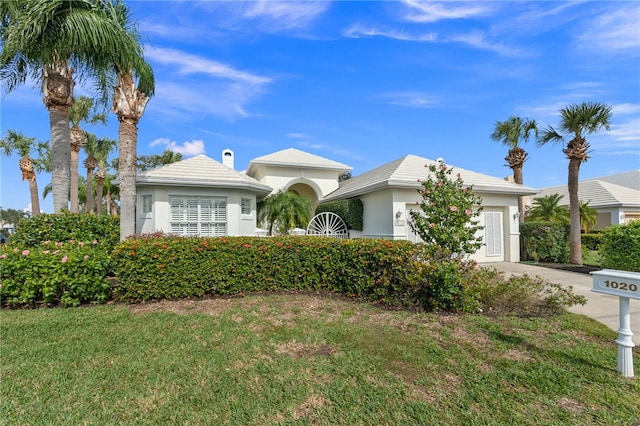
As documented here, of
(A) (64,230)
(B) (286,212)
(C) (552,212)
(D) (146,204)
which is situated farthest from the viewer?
(C) (552,212)

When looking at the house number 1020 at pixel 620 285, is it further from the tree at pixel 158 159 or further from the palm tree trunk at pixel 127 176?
the tree at pixel 158 159

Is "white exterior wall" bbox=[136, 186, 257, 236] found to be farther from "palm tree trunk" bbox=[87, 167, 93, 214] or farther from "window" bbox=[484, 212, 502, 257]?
"palm tree trunk" bbox=[87, 167, 93, 214]

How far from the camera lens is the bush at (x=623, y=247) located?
9242 mm

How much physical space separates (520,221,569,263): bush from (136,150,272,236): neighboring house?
1399 centimetres

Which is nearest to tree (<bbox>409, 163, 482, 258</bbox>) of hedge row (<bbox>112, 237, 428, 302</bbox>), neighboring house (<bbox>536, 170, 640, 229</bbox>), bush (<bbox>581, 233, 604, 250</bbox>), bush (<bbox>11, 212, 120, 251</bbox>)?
hedge row (<bbox>112, 237, 428, 302</bbox>)

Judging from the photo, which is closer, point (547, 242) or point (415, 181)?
point (415, 181)

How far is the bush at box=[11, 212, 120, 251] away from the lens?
8766 millimetres

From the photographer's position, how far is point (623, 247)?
9.63 metres

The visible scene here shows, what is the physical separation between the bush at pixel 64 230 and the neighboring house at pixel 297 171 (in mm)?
9629

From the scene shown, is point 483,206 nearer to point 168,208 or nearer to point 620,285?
point 620,285

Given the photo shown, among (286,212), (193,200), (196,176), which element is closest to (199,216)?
(193,200)

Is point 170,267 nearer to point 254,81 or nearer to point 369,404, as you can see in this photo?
point 369,404

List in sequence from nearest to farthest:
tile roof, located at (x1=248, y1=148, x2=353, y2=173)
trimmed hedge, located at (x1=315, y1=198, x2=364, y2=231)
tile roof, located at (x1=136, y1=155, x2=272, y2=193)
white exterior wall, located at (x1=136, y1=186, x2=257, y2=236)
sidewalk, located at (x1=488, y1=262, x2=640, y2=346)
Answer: sidewalk, located at (x1=488, y1=262, x2=640, y2=346) < tile roof, located at (x1=136, y1=155, x2=272, y2=193) < white exterior wall, located at (x1=136, y1=186, x2=257, y2=236) < trimmed hedge, located at (x1=315, y1=198, x2=364, y2=231) < tile roof, located at (x1=248, y1=148, x2=353, y2=173)

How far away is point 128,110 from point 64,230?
4480 millimetres
